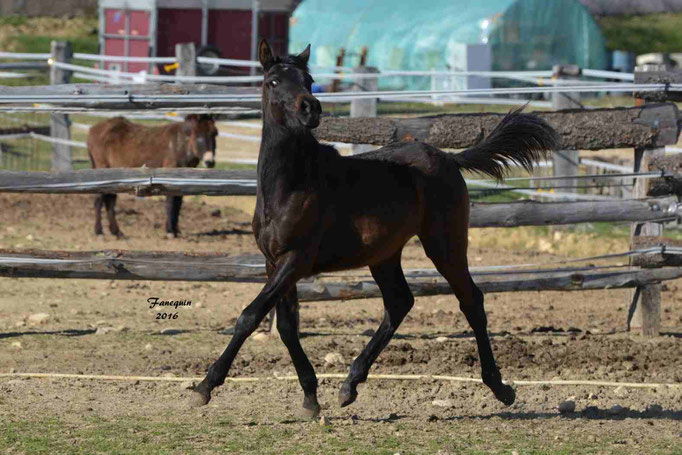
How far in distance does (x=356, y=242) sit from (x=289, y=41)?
30091 millimetres

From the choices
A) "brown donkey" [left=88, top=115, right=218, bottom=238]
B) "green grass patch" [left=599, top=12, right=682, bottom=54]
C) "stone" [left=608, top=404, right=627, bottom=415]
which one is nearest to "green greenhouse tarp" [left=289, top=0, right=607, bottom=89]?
"green grass patch" [left=599, top=12, right=682, bottom=54]

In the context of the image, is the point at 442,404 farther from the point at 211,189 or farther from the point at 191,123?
the point at 191,123

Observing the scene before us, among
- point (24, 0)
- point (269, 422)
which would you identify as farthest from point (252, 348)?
point (24, 0)

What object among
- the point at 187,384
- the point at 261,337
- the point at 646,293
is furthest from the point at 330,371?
the point at 646,293

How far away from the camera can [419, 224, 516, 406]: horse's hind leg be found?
599 cm

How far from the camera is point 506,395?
20.0ft

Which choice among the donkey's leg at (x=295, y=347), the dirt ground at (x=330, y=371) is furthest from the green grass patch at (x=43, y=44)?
the donkey's leg at (x=295, y=347)

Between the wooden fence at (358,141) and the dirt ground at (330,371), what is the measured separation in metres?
0.46

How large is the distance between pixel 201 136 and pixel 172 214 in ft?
3.71

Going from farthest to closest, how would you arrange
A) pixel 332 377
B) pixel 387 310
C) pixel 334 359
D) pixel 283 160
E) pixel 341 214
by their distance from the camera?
pixel 334 359 → pixel 332 377 → pixel 387 310 → pixel 341 214 → pixel 283 160

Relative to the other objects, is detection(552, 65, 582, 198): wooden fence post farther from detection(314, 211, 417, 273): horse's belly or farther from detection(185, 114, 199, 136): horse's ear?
detection(314, 211, 417, 273): horse's belly

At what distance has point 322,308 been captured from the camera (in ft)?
31.2

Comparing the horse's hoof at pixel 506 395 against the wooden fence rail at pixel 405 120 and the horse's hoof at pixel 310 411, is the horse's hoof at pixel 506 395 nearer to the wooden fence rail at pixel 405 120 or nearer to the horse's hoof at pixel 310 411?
the horse's hoof at pixel 310 411

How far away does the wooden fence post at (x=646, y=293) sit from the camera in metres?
8.30
